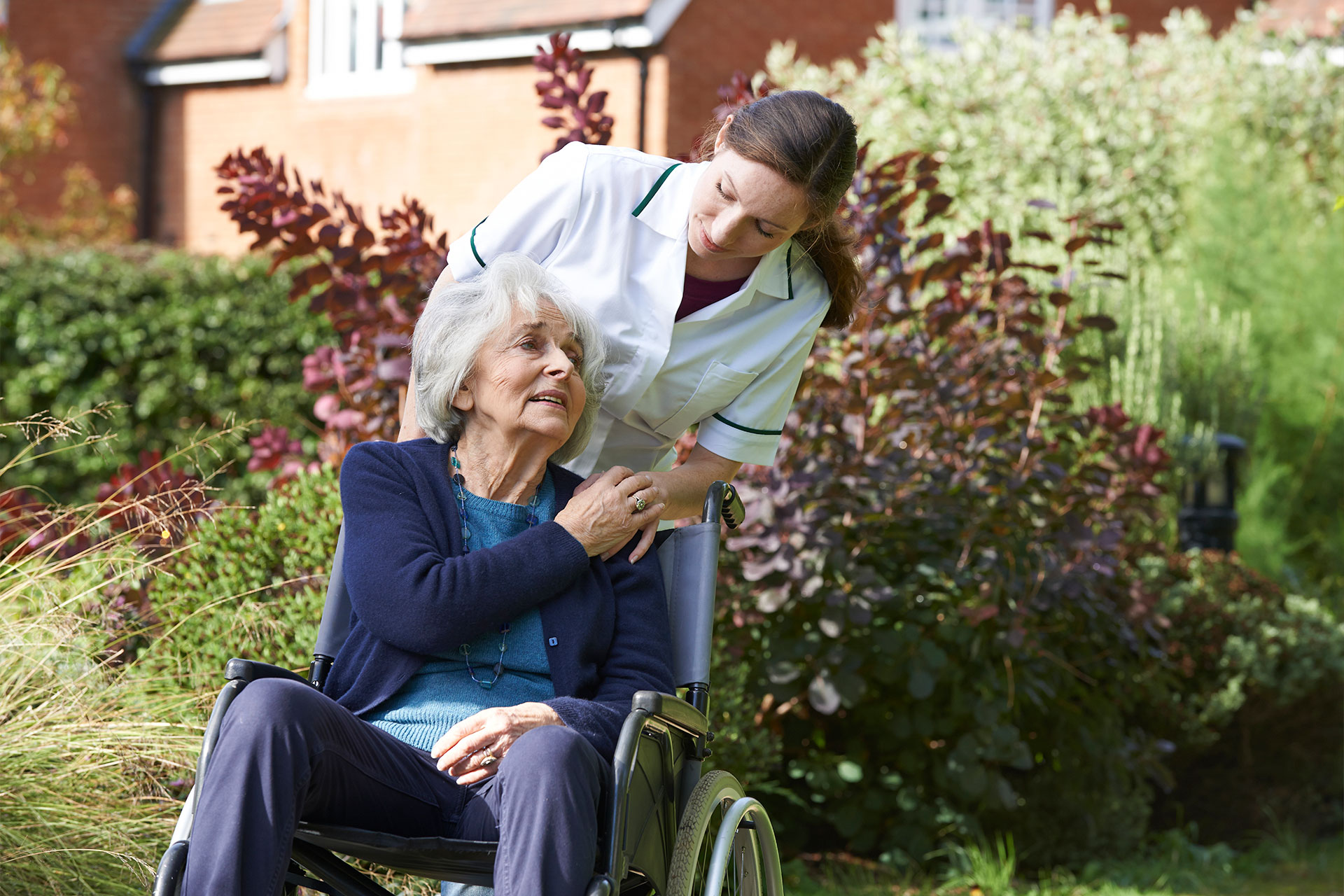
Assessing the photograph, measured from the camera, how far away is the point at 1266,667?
504 centimetres

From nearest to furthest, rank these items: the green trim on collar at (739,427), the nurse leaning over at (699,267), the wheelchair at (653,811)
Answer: the wheelchair at (653,811) → the nurse leaning over at (699,267) → the green trim on collar at (739,427)

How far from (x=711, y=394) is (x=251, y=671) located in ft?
3.71

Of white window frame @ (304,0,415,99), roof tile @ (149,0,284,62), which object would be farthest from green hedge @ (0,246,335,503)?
roof tile @ (149,0,284,62)

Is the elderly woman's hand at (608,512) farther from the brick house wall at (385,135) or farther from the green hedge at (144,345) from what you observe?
the brick house wall at (385,135)

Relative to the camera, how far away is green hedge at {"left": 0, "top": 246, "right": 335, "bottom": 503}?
829 centimetres

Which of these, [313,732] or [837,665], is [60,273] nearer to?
[837,665]

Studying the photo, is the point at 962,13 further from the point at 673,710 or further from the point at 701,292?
the point at 673,710

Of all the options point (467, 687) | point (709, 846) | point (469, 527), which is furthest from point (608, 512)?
point (709, 846)

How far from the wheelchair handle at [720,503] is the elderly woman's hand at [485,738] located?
57 cm

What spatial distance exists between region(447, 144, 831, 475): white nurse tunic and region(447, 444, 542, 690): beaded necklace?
0.28 metres

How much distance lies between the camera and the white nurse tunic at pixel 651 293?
2752mm

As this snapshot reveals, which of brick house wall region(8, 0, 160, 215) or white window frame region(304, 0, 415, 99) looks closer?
white window frame region(304, 0, 415, 99)

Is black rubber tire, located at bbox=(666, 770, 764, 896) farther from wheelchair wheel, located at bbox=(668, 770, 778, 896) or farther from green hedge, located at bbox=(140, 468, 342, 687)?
green hedge, located at bbox=(140, 468, 342, 687)

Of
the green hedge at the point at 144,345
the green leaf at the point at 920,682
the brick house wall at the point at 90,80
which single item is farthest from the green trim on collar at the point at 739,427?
the brick house wall at the point at 90,80
